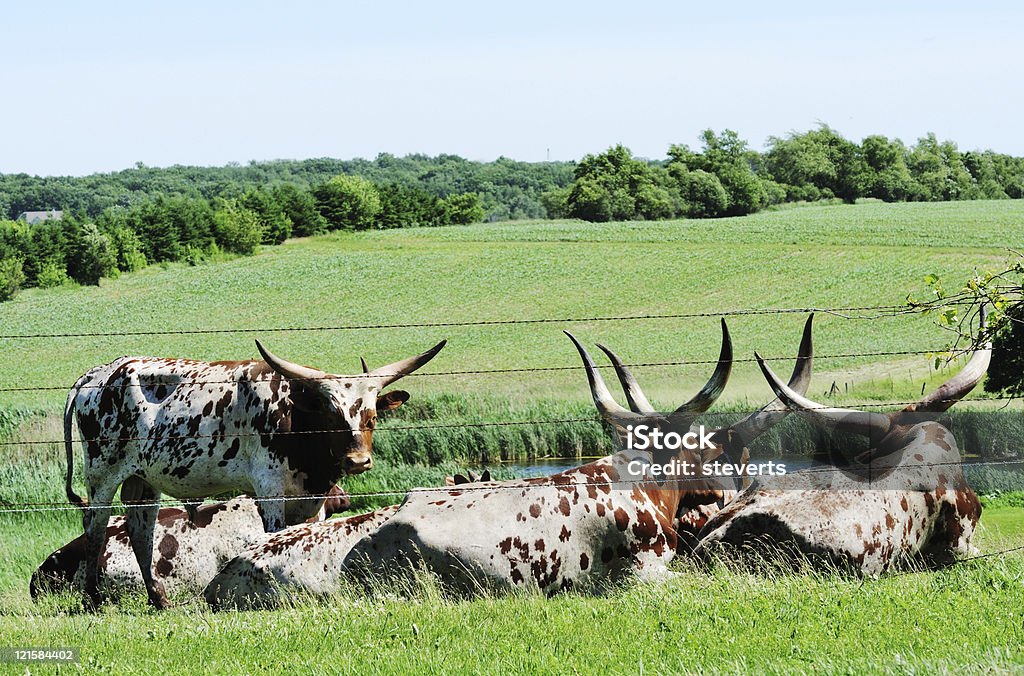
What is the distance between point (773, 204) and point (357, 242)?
43.4m

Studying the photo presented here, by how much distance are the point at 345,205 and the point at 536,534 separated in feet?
298

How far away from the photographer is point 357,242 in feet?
289

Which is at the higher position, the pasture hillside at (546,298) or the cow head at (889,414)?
the cow head at (889,414)

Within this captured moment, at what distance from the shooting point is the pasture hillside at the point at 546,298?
1793 inches

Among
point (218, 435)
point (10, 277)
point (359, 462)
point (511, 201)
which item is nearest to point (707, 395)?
point (359, 462)

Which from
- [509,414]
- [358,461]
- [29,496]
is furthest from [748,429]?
[509,414]

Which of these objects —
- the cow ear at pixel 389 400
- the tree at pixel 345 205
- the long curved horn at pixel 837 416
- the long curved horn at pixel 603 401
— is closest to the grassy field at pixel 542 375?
the long curved horn at pixel 837 416

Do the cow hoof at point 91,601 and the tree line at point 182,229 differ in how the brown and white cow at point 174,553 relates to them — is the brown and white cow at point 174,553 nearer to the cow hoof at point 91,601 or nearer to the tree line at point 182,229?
the cow hoof at point 91,601

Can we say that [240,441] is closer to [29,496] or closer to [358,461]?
[358,461]

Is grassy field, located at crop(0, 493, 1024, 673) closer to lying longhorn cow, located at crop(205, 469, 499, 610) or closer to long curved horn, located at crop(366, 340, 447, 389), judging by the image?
A: lying longhorn cow, located at crop(205, 469, 499, 610)

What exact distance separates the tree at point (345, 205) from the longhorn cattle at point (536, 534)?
89197 mm

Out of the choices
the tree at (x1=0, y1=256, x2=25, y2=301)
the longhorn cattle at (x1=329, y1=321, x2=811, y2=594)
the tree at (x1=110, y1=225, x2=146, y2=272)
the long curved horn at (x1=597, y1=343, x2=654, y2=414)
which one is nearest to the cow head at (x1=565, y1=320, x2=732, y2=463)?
the long curved horn at (x1=597, y1=343, x2=654, y2=414)

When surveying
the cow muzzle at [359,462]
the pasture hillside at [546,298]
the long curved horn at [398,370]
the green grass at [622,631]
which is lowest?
the pasture hillside at [546,298]

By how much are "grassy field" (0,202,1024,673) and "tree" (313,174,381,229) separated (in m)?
7.83
